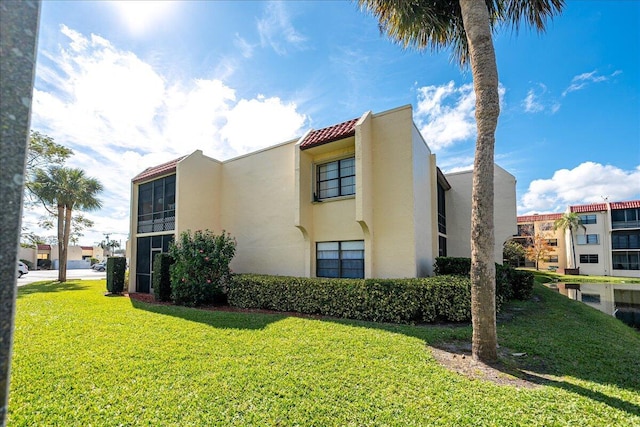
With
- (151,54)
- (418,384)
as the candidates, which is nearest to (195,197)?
(151,54)

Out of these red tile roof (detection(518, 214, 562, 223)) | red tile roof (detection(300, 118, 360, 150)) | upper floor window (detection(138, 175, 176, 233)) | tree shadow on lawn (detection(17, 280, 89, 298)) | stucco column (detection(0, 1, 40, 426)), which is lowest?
tree shadow on lawn (detection(17, 280, 89, 298))

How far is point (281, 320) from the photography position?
→ 874 centimetres

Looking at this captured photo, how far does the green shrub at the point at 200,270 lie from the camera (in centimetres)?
1165

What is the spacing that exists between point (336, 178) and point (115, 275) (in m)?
13.2

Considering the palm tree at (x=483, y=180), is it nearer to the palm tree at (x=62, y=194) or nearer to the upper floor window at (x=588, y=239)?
the palm tree at (x=62, y=194)

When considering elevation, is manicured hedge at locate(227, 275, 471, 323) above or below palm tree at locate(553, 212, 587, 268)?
below

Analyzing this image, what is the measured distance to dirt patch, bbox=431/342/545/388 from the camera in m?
4.81

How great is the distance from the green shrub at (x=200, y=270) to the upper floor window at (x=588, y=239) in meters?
50.3

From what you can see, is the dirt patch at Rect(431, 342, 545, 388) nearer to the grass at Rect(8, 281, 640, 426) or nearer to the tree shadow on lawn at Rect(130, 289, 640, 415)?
the tree shadow on lawn at Rect(130, 289, 640, 415)

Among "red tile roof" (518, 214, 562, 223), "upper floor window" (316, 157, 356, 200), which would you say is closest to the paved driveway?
"upper floor window" (316, 157, 356, 200)

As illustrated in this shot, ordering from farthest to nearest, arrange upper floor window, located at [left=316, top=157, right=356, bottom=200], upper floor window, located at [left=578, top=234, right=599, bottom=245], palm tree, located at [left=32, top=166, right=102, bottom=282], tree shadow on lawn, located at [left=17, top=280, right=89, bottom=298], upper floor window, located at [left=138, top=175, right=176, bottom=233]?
upper floor window, located at [left=578, top=234, right=599, bottom=245] → palm tree, located at [left=32, top=166, right=102, bottom=282] → tree shadow on lawn, located at [left=17, top=280, right=89, bottom=298] → upper floor window, located at [left=138, top=175, right=176, bottom=233] → upper floor window, located at [left=316, top=157, right=356, bottom=200]

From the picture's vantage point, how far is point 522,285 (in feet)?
44.1

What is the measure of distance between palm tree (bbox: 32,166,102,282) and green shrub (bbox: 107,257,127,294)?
412 inches

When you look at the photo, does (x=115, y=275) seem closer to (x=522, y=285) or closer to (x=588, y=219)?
(x=522, y=285)
